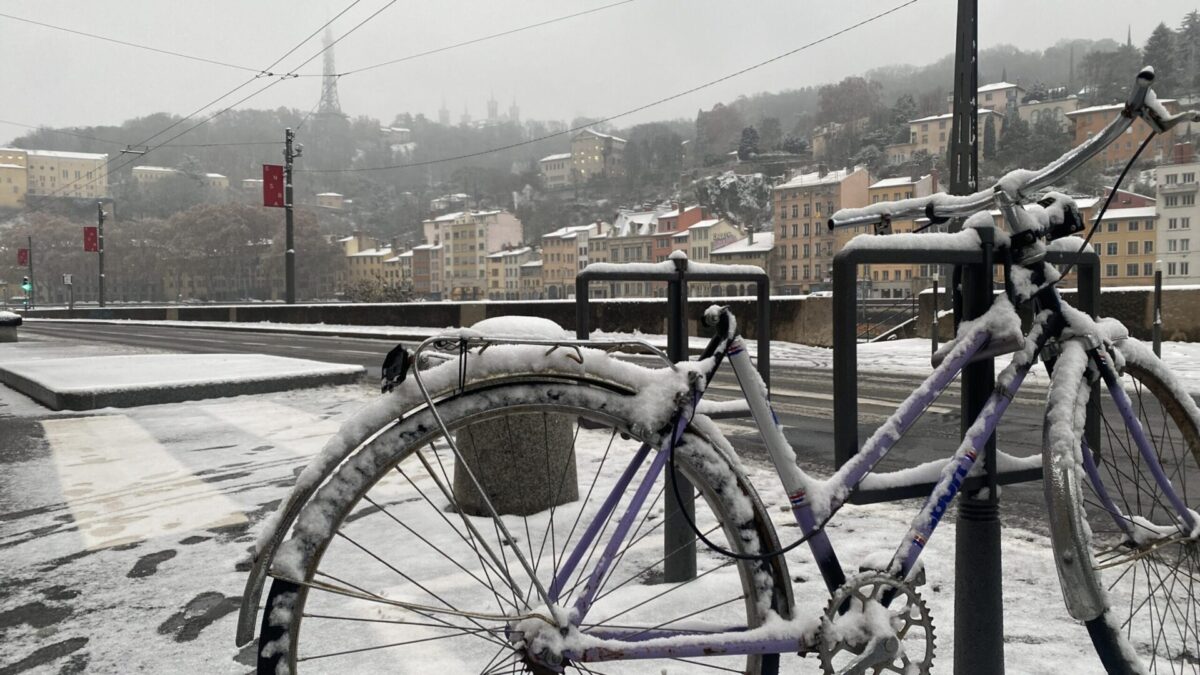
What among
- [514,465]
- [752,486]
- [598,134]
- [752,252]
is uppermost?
[598,134]

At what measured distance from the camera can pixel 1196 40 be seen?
83312 mm

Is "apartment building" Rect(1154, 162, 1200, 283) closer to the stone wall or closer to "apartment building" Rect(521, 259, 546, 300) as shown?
the stone wall

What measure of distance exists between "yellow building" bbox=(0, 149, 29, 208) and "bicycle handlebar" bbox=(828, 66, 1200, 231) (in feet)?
578

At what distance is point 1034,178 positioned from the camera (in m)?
2.04

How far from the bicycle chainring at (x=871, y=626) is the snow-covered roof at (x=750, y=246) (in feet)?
289

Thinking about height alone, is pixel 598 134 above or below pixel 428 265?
above

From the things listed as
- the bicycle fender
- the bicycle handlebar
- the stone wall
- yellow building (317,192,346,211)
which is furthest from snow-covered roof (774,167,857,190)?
yellow building (317,192,346,211)

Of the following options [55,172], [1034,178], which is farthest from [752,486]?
[55,172]

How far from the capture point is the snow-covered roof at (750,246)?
9038 cm

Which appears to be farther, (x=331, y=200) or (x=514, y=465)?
(x=331, y=200)

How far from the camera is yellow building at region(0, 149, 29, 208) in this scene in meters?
144

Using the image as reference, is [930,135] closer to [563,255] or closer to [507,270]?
[563,255]

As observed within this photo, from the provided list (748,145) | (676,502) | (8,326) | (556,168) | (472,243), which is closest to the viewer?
(676,502)

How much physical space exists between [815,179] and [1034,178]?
296ft
